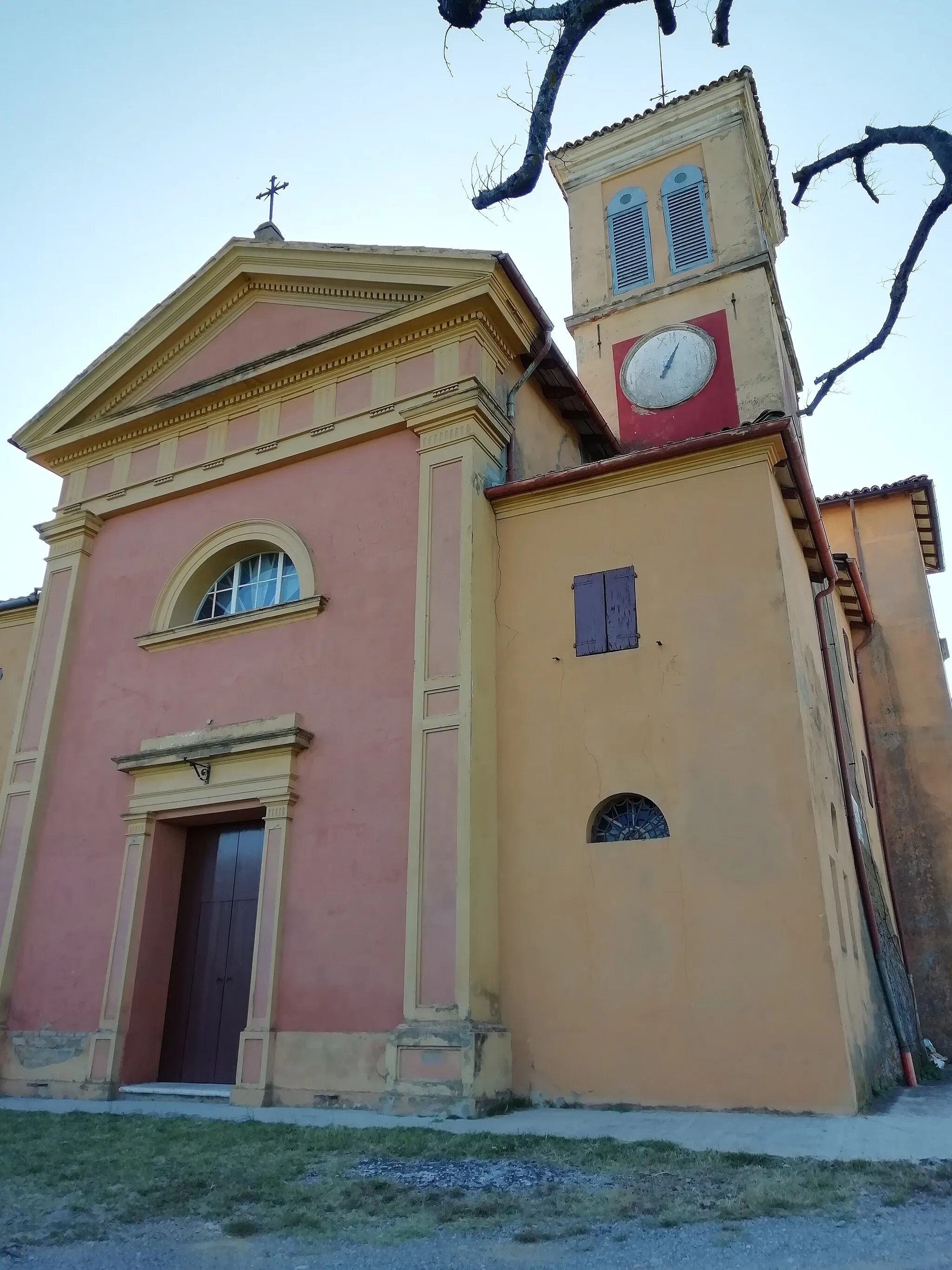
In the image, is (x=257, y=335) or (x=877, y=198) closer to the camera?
(x=877, y=198)

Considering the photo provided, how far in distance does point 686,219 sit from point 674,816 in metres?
12.5

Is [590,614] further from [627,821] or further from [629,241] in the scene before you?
[629,241]

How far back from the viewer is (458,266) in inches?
411

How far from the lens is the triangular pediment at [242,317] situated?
10.9 m

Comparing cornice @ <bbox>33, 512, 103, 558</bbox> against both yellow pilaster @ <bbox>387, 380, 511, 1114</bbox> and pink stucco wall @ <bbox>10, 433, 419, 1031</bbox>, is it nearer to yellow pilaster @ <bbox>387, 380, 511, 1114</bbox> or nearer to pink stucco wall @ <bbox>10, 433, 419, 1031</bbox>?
pink stucco wall @ <bbox>10, 433, 419, 1031</bbox>

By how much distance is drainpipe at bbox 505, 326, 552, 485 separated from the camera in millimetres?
10648

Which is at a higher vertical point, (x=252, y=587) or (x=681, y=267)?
(x=681, y=267)

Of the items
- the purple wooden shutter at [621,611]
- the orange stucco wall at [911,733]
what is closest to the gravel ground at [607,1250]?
the purple wooden shutter at [621,611]

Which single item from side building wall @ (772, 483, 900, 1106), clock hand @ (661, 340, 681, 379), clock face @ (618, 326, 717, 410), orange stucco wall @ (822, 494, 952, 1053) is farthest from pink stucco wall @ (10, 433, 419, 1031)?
orange stucco wall @ (822, 494, 952, 1053)

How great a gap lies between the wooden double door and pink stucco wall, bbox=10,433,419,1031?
0.76m

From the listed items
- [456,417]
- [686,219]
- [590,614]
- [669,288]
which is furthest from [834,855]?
[686,219]

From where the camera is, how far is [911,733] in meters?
14.8

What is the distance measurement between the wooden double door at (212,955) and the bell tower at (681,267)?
8683mm

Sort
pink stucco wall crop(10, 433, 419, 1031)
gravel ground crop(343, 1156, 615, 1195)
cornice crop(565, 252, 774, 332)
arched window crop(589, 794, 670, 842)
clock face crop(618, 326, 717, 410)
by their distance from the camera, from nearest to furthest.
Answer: gravel ground crop(343, 1156, 615, 1195)
arched window crop(589, 794, 670, 842)
pink stucco wall crop(10, 433, 419, 1031)
clock face crop(618, 326, 717, 410)
cornice crop(565, 252, 774, 332)
